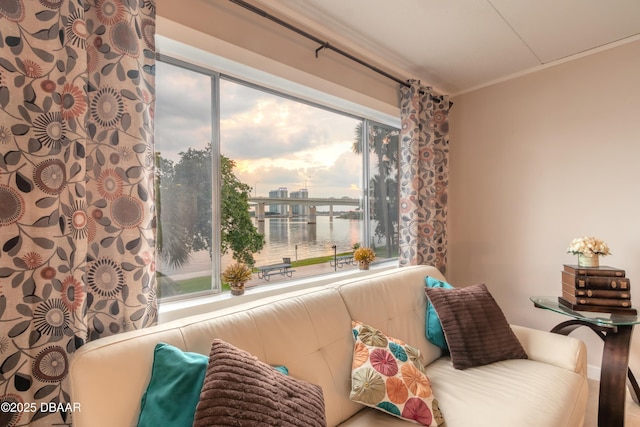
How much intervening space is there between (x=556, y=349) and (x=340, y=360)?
1.30m

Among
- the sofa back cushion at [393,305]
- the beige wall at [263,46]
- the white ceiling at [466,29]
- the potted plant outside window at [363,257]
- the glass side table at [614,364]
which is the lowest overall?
the glass side table at [614,364]

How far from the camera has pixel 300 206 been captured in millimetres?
2443

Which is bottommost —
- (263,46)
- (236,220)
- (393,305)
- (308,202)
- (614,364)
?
(614,364)

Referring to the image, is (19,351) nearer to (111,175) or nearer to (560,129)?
(111,175)

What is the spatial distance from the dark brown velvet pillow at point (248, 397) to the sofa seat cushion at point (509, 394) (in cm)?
70

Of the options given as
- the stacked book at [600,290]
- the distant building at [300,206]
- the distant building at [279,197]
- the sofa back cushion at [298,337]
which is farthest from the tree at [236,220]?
the stacked book at [600,290]

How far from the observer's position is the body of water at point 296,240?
1.84 metres

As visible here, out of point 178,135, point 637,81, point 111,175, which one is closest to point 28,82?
point 111,175

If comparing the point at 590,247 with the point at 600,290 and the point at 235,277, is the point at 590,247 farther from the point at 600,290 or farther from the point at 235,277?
the point at 235,277

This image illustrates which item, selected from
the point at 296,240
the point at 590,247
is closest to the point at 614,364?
the point at 590,247

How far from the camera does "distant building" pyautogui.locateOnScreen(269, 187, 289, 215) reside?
2252mm

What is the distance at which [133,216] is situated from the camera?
1240 mm

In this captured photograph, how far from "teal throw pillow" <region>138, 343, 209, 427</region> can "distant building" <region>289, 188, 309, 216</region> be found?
1.48m

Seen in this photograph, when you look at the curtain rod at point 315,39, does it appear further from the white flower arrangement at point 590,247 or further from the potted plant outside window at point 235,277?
the white flower arrangement at point 590,247
